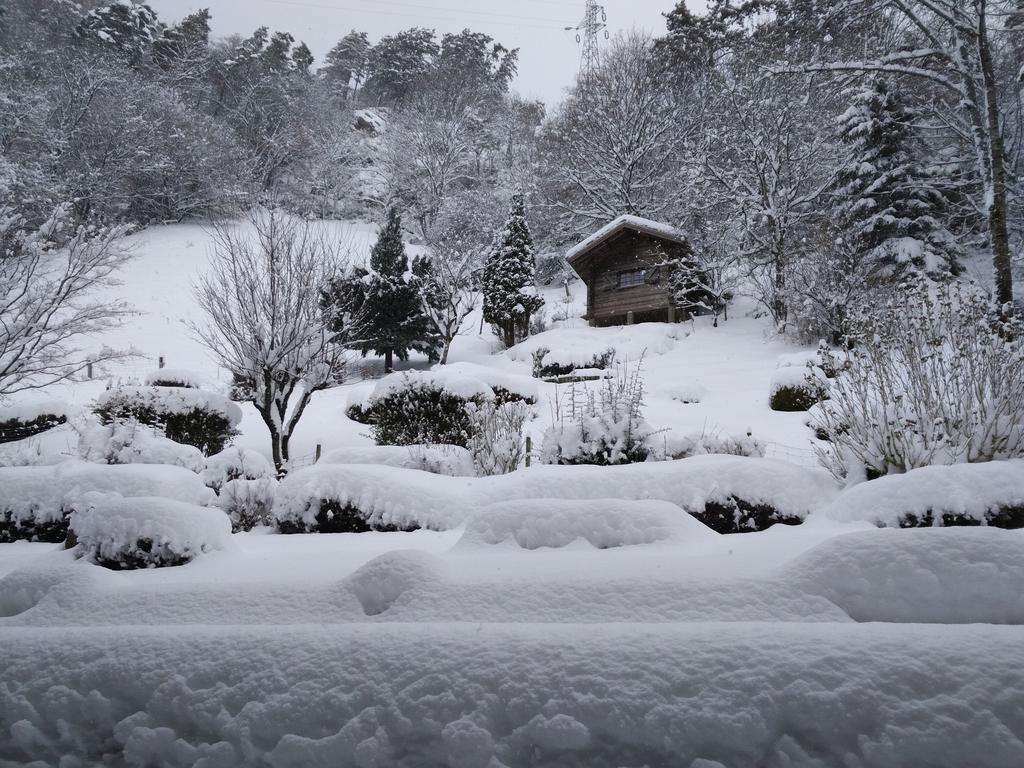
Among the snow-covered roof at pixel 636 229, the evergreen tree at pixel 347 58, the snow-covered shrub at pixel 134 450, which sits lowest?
the snow-covered shrub at pixel 134 450

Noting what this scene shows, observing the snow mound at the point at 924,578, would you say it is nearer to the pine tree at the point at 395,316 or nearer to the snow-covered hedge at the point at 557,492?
the snow-covered hedge at the point at 557,492

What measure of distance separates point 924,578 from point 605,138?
2448cm

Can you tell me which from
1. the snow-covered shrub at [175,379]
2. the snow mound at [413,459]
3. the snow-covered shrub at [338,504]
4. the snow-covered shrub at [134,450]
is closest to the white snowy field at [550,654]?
the snow-covered shrub at [338,504]

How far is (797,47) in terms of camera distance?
18203 millimetres

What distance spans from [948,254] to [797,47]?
9808 mm

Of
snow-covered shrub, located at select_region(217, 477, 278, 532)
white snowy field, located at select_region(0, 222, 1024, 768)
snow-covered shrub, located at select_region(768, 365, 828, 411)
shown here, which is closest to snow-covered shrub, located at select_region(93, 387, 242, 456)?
snow-covered shrub, located at select_region(217, 477, 278, 532)

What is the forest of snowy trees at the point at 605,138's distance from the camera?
1312 centimetres

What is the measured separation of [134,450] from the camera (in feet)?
21.5

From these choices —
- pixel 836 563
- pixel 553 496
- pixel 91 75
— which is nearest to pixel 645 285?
pixel 553 496

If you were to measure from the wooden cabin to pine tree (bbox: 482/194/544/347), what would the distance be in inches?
89.6

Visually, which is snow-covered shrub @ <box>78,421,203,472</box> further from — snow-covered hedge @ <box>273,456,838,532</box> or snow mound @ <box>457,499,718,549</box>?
snow mound @ <box>457,499,718,549</box>

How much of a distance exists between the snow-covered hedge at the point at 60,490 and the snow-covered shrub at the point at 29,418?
25.0ft

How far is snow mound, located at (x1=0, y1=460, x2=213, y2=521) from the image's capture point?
14.7ft

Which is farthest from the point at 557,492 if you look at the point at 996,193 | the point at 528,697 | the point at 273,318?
the point at 996,193
